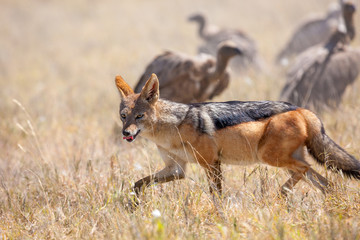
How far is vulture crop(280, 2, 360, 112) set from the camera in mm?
8422

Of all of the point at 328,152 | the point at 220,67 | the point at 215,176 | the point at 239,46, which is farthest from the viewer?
the point at 239,46

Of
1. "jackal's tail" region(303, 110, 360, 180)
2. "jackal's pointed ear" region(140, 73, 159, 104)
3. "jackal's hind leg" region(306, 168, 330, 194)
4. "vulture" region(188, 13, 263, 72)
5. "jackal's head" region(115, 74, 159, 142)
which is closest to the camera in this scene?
"jackal's tail" region(303, 110, 360, 180)

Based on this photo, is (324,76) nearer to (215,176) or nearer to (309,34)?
(215,176)

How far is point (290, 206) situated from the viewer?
4.24 m

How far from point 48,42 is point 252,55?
10.6 meters

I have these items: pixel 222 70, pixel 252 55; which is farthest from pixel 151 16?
pixel 222 70

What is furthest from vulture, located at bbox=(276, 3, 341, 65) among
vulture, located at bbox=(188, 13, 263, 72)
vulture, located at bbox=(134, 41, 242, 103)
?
vulture, located at bbox=(134, 41, 242, 103)

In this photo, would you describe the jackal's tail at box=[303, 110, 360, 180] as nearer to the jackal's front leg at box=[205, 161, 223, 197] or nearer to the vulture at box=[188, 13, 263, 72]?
the jackal's front leg at box=[205, 161, 223, 197]

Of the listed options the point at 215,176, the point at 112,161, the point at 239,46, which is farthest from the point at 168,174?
the point at 239,46

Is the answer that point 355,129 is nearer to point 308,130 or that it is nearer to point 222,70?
point 308,130

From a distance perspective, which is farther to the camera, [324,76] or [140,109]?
[324,76]

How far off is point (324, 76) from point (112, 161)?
5137 mm

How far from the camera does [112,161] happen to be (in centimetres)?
553

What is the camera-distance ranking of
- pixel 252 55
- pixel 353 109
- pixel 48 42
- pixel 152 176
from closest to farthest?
pixel 152 176, pixel 353 109, pixel 252 55, pixel 48 42
